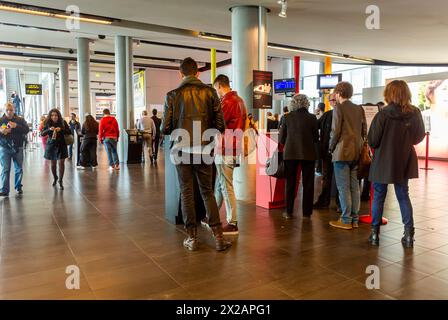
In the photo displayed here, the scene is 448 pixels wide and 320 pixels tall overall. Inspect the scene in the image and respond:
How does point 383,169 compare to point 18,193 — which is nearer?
point 383,169

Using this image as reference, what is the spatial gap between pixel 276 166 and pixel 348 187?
1.01 metres

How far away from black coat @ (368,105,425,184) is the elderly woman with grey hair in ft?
3.51

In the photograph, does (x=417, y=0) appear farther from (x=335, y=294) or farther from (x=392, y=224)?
(x=335, y=294)

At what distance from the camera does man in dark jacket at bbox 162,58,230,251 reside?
11.1ft

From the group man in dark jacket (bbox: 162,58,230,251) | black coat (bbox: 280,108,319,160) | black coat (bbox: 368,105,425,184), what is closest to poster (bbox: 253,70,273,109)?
black coat (bbox: 280,108,319,160)

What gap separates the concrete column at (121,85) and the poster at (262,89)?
6.07 m

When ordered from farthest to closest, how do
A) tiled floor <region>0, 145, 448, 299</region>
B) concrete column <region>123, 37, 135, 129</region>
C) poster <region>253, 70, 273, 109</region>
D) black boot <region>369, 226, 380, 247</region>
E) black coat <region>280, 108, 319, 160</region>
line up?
1. concrete column <region>123, 37, 135, 129</region>
2. poster <region>253, 70, 273, 109</region>
3. black coat <region>280, 108, 319, 160</region>
4. black boot <region>369, 226, 380, 247</region>
5. tiled floor <region>0, 145, 448, 299</region>

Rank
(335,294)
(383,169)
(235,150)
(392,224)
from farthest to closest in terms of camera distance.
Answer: (392,224)
(235,150)
(383,169)
(335,294)

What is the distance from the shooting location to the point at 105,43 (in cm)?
1234

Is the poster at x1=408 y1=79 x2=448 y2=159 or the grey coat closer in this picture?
the grey coat

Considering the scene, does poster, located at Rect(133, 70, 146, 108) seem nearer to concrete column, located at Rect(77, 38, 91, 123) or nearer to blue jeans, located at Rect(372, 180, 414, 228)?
concrete column, located at Rect(77, 38, 91, 123)

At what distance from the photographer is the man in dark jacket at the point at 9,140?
587cm

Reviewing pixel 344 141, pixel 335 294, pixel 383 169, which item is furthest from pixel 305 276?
pixel 344 141
